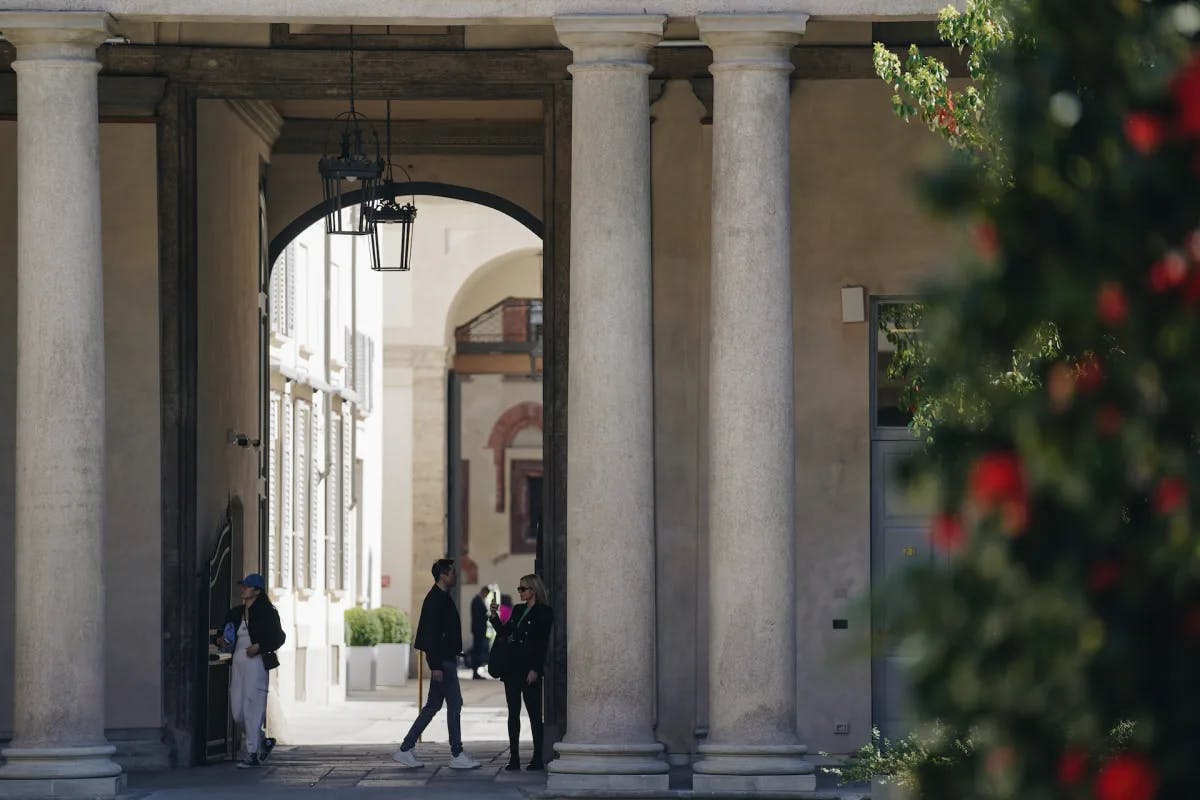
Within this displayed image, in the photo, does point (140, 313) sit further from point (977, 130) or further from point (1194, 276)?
point (1194, 276)

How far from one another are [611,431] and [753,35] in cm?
Answer: 251

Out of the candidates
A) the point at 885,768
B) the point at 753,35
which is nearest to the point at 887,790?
the point at 885,768

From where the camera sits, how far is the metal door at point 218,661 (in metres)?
17.6

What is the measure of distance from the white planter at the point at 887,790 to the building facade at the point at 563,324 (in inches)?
65.9

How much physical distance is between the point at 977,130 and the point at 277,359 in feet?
56.6

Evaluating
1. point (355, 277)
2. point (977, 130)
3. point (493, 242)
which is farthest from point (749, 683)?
point (493, 242)

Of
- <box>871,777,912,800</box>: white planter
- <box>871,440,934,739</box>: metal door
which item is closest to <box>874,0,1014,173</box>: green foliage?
<box>871,777,912,800</box>: white planter

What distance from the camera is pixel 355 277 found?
3416 centimetres

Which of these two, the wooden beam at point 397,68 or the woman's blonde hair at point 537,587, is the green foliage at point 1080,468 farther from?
the woman's blonde hair at point 537,587

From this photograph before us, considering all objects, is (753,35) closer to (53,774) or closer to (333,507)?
(53,774)

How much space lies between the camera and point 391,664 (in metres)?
37.2

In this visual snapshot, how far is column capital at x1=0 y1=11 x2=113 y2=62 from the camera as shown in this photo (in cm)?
1373

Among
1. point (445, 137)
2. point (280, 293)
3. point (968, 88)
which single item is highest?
point (445, 137)

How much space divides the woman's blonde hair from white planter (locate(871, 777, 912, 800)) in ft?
17.3
